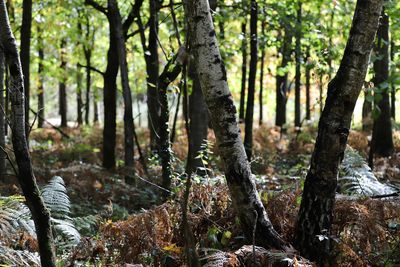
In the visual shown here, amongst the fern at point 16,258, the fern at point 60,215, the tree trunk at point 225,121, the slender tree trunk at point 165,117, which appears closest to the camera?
the tree trunk at point 225,121

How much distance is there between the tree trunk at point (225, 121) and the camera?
3.63 metres

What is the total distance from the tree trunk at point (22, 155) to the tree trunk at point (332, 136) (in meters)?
2.02

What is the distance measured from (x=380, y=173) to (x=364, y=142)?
513 cm

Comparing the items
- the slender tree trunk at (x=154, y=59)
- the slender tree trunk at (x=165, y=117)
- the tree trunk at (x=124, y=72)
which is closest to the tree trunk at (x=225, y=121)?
the slender tree trunk at (x=154, y=59)

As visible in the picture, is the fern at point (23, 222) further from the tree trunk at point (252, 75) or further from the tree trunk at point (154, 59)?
the tree trunk at point (252, 75)

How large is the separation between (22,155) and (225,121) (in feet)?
5.06

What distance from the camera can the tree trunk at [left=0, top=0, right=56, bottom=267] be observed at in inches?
130

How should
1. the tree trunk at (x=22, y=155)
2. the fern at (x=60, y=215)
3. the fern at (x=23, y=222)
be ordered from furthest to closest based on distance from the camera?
the fern at (x=60, y=215) < the fern at (x=23, y=222) < the tree trunk at (x=22, y=155)

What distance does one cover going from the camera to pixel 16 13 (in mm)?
16688

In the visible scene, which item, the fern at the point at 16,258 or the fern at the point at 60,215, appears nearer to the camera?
the fern at the point at 16,258

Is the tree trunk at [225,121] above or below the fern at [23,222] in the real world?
above

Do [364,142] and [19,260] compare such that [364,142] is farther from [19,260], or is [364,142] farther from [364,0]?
[19,260]

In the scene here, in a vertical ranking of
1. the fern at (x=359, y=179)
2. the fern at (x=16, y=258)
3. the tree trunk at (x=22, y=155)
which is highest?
the tree trunk at (x=22, y=155)

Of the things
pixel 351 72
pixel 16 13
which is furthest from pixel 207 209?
pixel 16 13
